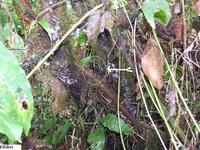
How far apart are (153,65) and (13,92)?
407 millimetres

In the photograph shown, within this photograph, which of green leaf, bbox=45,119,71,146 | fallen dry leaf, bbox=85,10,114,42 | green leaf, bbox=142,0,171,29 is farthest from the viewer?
green leaf, bbox=45,119,71,146

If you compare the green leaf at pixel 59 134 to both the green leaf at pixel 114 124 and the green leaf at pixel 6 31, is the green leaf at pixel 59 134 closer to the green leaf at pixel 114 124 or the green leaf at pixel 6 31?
the green leaf at pixel 114 124

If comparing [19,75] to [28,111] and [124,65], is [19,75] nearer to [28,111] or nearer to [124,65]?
Result: [28,111]

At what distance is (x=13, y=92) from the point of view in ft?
1.75

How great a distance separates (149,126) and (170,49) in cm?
30

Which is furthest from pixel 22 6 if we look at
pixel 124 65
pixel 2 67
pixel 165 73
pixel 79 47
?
pixel 2 67

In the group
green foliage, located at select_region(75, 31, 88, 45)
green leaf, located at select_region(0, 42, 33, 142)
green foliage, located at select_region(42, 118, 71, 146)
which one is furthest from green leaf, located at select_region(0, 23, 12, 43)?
green leaf, located at select_region(0, 42, 33, 142)

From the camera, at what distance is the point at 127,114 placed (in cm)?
122

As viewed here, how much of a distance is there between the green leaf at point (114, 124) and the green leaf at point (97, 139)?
0.04 metres

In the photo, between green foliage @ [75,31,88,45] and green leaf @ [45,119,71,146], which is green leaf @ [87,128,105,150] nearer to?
green leaf @ [45,119,71,146]

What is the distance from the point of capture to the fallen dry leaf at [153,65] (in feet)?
2.80

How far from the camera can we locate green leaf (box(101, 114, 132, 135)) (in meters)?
1.20

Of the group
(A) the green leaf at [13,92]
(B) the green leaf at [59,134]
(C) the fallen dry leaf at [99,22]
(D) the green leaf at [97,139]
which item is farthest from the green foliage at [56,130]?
(A) the green leaf at [13,92]

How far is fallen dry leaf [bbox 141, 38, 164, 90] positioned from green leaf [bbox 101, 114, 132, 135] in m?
0.37
